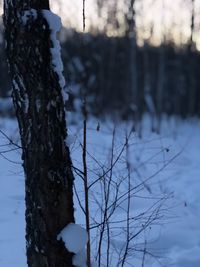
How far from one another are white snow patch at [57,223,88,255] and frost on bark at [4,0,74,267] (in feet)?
0.10

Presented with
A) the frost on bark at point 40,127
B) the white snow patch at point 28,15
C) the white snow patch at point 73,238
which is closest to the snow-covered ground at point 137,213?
the frost on bark at point 40,127

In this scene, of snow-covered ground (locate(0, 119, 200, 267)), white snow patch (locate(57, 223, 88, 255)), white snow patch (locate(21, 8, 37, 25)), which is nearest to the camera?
white snow patch (locate(21, 8, 37, 25))

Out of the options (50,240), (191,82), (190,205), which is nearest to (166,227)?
(190,205)

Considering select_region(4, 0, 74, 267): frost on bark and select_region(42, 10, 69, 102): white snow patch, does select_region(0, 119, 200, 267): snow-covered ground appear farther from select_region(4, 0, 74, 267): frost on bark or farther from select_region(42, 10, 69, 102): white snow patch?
select_region(42, 10, 69, 102): white snow patch

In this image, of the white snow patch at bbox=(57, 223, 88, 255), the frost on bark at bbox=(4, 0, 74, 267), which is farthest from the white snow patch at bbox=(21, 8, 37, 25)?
the white snow patch at bbox=(57, 223, 88, 255)

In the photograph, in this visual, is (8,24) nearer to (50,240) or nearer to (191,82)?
(50,240)

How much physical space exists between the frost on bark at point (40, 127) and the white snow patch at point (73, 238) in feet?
0.10

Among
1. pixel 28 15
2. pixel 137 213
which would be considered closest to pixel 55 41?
pixel 28 15

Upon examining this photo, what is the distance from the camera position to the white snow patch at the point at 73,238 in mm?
2986

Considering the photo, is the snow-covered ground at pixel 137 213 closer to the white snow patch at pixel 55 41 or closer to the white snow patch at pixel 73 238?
the white snow patch at pixel 55 41

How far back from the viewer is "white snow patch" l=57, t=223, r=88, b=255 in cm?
299

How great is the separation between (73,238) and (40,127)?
2.32 feet

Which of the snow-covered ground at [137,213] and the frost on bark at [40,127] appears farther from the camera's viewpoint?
the snow-covered ground at [137,213]

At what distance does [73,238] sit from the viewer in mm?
3002
